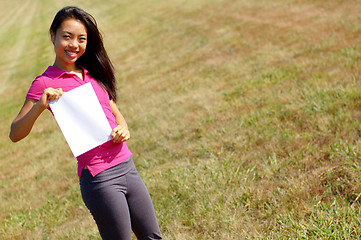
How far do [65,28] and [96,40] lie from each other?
34 cm

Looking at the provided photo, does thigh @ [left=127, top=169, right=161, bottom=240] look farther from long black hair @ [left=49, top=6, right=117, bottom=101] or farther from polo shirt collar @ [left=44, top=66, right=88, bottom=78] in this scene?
polo shirt collar @ [left=44, top=66, right=88, bottom=78]

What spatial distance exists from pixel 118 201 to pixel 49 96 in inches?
34.0

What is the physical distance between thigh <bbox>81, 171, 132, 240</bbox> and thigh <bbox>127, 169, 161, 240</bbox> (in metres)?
0.08

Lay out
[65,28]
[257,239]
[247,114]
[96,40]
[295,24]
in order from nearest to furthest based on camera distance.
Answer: [65,28] → [96,40] → [257,239] → [247,114] → [295,24]

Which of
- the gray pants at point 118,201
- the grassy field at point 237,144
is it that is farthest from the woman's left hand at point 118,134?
the grassy field at point 237,144

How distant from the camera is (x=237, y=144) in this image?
15.6ft

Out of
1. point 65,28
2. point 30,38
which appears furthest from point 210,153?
point 30,38

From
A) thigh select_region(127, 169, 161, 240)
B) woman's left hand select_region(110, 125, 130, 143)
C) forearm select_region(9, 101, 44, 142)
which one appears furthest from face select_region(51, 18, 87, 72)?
thigh select_region(127, 169, 161, 240)

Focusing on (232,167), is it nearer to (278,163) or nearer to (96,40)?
(278,163)

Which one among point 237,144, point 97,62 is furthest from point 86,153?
point 237,144

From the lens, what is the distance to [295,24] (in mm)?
11414

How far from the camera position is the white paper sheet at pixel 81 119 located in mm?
2191

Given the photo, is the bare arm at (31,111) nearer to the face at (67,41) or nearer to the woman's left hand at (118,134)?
the face at (67,41)

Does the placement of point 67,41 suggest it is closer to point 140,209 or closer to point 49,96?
point 49,96
